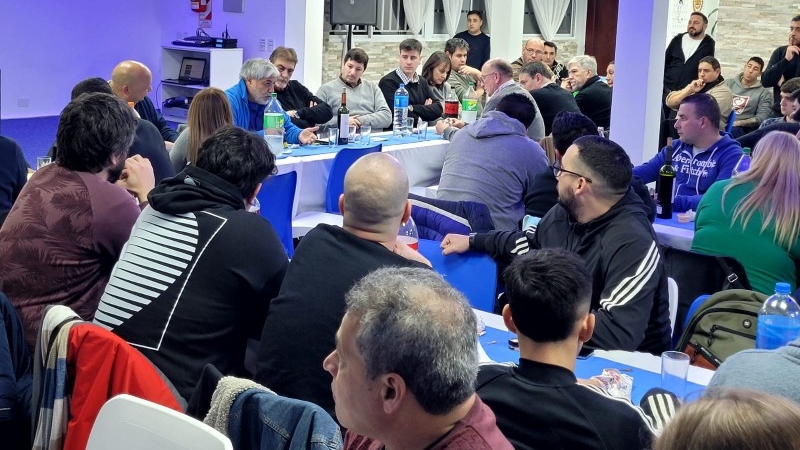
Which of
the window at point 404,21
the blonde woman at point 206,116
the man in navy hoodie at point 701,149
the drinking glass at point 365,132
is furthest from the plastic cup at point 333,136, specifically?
the window at point 404,21

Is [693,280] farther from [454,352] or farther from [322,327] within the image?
[454,352]

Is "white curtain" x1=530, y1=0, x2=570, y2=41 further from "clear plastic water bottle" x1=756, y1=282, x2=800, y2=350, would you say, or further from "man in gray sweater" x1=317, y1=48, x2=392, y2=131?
"clear plastic water bottle" x1=756, y1=282, x2=800, y2=350

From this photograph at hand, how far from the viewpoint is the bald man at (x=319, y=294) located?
8.61 feet

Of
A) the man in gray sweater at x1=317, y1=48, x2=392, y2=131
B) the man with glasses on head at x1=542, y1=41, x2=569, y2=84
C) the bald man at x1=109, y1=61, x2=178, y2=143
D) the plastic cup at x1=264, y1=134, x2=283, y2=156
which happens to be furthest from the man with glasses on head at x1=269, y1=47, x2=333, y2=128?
the man with glasses on head at x1=542, y1=41, x2=569, y2=84

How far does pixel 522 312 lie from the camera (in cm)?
226

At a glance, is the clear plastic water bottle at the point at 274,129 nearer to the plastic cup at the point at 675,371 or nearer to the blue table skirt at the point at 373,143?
the blue table skirt at the point at 373,143

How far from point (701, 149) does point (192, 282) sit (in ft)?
11.9

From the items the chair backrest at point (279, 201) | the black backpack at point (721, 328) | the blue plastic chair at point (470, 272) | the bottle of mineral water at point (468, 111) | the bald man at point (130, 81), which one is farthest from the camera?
the bottle of mineral water at point (468, 111)

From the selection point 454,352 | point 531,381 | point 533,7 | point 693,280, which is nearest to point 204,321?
point 531,381

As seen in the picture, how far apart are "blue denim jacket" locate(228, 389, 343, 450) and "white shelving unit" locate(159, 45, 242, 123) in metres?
10.0

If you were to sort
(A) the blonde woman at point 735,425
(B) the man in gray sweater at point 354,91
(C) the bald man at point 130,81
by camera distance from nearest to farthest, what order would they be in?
1. (A) the blonde woman at point 735,425
2. (C) the bald man at point 130,81
3. (B) the man in gray sweater at point 354,91

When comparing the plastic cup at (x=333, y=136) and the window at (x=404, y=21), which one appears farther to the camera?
the window at (x=404, y=21)

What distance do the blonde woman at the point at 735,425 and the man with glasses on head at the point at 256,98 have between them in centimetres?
528

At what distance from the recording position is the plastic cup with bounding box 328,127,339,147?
6688 mm
